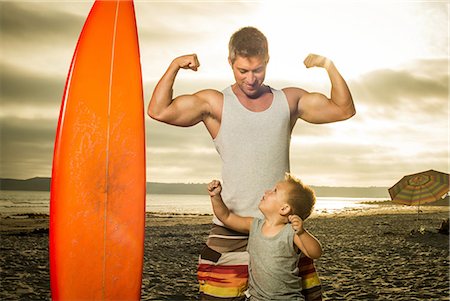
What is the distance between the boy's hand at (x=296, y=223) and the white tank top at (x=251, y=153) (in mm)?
207

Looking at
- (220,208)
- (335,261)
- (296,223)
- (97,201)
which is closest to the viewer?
(296,223)

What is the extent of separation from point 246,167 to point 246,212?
0.20m

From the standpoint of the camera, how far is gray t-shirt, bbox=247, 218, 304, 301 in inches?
95.7

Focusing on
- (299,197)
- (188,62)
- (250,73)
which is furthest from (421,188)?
(188,62)

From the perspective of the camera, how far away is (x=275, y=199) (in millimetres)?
2457

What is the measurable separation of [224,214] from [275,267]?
1.02ft

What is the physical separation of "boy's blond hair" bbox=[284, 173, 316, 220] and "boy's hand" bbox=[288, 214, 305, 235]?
115mm

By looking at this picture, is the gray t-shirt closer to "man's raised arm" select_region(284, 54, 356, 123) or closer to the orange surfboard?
"man's raised arm" select_region(284, 54, 356, 123)

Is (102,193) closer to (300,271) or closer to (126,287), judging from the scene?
(126,287)

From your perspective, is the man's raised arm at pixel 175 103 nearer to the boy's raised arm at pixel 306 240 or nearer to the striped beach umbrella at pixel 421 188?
the boy's raised arm at pixel 306 240

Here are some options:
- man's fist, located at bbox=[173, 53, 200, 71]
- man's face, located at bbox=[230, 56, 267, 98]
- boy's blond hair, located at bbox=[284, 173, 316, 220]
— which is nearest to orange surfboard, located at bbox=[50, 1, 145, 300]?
man's fist, located at bbox=[173, 53, 200, 71]

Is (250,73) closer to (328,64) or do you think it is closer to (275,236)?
(328,64)

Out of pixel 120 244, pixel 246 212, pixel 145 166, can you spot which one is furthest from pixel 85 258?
pixel 246 212

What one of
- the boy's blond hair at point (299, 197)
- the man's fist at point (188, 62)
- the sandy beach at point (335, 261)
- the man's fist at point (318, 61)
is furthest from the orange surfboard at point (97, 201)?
the sandy beach at point (335, 261)
